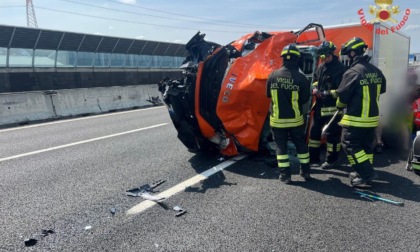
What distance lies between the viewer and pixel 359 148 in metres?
4.11

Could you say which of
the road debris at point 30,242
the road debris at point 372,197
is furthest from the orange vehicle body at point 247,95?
the road debris at point 30,242

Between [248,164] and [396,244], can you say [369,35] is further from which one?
[396,244]

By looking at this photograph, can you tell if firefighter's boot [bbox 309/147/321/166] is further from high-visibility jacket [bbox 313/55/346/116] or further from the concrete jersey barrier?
the concrete jersey barrier

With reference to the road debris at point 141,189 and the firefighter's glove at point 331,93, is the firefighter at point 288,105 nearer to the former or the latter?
the firefighter's glove at point 331,93

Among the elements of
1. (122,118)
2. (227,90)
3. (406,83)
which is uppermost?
(227,90)

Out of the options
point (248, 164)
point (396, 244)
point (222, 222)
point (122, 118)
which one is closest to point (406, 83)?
point (248, 164)

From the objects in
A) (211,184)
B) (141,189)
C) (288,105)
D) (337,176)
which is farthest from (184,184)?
(337,176)

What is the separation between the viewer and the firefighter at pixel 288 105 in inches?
168

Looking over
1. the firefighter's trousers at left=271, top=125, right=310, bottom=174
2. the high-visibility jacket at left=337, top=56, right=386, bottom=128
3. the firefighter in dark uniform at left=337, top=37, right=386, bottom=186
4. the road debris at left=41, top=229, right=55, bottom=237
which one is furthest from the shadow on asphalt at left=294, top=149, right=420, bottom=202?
the road debris at left=41, top=229, right=55, bottom=237

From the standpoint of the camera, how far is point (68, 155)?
19.3ft

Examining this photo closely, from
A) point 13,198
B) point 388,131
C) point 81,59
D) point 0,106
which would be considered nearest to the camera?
point 13,198

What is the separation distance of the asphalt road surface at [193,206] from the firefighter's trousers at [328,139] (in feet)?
Result: 0.89

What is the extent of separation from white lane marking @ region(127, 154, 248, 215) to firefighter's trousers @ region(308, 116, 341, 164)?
1147 millimetres

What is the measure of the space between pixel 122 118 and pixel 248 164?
249 inches
